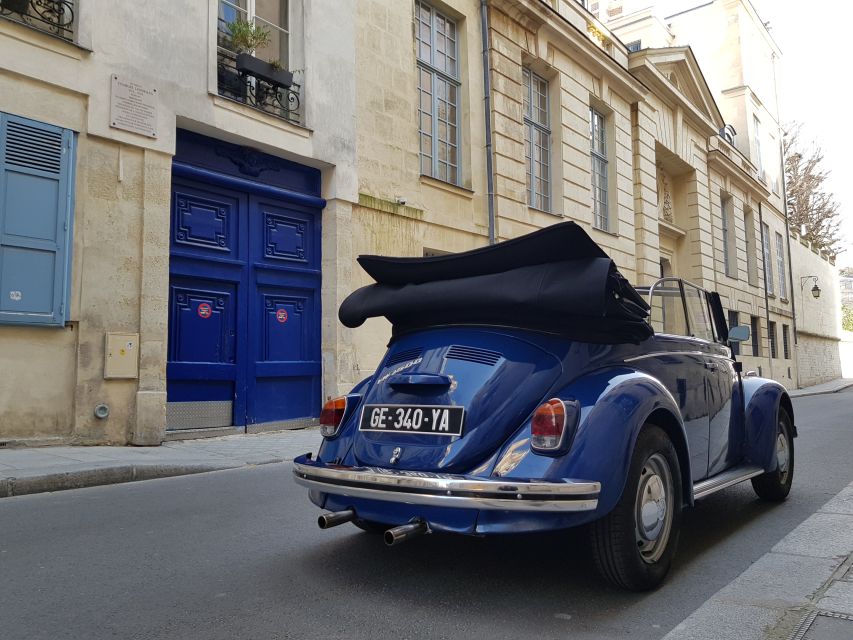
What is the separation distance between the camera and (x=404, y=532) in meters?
2.83

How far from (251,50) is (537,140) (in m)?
8.31

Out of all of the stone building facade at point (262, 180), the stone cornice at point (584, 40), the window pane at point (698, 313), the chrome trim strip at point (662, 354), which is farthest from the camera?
the stone cornice at point (584, 40)

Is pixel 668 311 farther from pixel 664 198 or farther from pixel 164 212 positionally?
pixel 664 198

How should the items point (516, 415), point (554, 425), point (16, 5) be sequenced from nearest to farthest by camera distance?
point (554, 425)
point (516, 415)
point (16, 5)

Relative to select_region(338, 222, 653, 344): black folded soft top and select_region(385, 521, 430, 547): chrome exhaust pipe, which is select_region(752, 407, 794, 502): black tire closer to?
select_region(338, 222, 653, 344): black folded soft top

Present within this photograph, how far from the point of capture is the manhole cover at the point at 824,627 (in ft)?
8.29

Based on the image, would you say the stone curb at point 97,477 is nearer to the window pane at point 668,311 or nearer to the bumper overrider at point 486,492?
the bumper overrider at point 486,492

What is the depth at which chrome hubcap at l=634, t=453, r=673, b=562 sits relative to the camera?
3.13m

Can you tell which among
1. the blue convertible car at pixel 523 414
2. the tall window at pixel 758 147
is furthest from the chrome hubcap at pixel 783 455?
the tall window at pixel 758 147

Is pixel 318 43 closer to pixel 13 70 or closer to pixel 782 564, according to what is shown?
pixel 13 70

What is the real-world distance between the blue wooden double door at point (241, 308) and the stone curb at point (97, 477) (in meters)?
2.35

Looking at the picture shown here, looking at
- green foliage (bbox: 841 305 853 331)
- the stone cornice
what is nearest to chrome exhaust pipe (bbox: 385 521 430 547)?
the stone cornice

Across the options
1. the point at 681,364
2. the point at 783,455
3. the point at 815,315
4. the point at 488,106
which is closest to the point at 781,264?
the point at 815,315

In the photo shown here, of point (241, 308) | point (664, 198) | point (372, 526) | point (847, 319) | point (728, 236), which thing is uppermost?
point (664, 198)
